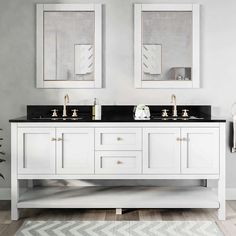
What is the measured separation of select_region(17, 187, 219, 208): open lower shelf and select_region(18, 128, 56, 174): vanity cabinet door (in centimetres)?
28

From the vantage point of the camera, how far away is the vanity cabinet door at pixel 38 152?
379cm

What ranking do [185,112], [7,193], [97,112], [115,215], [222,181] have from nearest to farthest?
[222,181], [115,215], [97,112], [185,112], [7,193]

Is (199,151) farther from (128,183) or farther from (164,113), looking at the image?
(128,183)

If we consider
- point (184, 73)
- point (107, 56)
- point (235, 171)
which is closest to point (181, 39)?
point (184, 73)

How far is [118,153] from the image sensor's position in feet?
12.5

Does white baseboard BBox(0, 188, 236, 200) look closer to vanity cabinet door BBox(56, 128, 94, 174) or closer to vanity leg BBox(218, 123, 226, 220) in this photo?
vanity leg BBox(218, 123, 226, 220)

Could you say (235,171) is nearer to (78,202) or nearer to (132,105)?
(132,105)

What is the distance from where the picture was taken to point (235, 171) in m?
4.47

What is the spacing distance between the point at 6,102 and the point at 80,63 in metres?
0.81

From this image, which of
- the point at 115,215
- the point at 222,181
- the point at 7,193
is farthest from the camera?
the point at 7,193

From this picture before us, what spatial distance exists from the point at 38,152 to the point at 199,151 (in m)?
1.34

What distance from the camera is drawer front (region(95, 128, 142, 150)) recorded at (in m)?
3.80

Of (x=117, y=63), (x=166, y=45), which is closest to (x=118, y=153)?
(x=117, y=63)

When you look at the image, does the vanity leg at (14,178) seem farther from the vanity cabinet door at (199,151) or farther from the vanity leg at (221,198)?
the vanity leg at (221,198)
